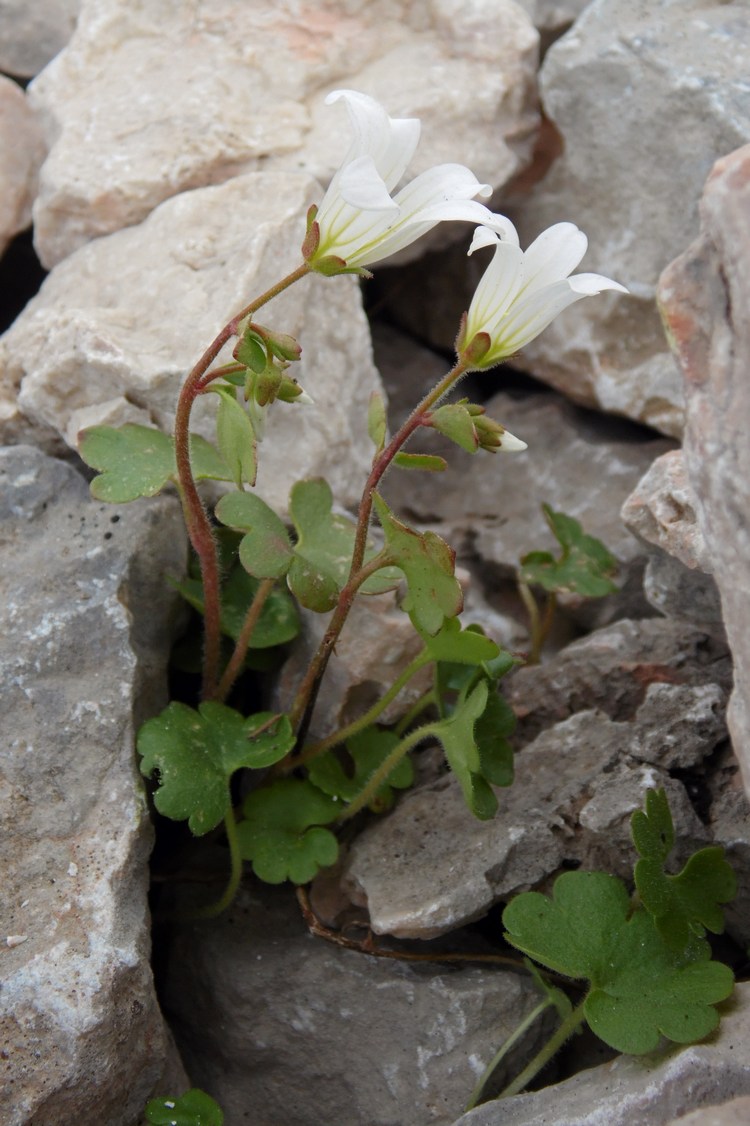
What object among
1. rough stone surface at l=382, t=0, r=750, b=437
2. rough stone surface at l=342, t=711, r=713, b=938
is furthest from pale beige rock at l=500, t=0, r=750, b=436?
rough stone surface at l=342, t=711, r=713, b=938

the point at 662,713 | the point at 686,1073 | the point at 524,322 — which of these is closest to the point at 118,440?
the point at 524,322

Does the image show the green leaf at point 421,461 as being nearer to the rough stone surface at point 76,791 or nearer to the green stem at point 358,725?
the green stem at point 358,725

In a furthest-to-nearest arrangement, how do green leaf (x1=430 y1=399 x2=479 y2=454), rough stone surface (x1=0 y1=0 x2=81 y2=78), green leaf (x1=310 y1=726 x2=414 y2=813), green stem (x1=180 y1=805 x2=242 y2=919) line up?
1. rough stone surface (x1=0 y1=0 x2=81 y2=78)
2. green leaf (x1=310 y1=726 x2=414 y2=813)
3. green stem (x1=180 y1=805 x2=242 y2=919)
4. green leaf (x1=430 y1=399 x2=479 y2=454)

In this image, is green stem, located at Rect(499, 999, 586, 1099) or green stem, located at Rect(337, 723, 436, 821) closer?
green stem, located at Rect(499, 999, 586, 1099)

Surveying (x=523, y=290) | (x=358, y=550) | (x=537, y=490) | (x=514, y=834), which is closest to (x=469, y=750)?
(x=514, y=834)

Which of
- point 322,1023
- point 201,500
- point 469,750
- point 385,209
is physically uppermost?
point 385,209

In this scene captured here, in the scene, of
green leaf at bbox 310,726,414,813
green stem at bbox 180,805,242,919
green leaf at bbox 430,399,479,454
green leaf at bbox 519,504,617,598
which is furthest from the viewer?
green leaf at bbox 519,504,617,598

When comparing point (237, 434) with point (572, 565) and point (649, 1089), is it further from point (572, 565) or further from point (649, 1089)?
point (649, 1089)

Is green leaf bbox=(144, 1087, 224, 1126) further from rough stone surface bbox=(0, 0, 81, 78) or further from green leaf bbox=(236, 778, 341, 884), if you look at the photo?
rough stone surface bbox=(0, 0, 81, 78)
